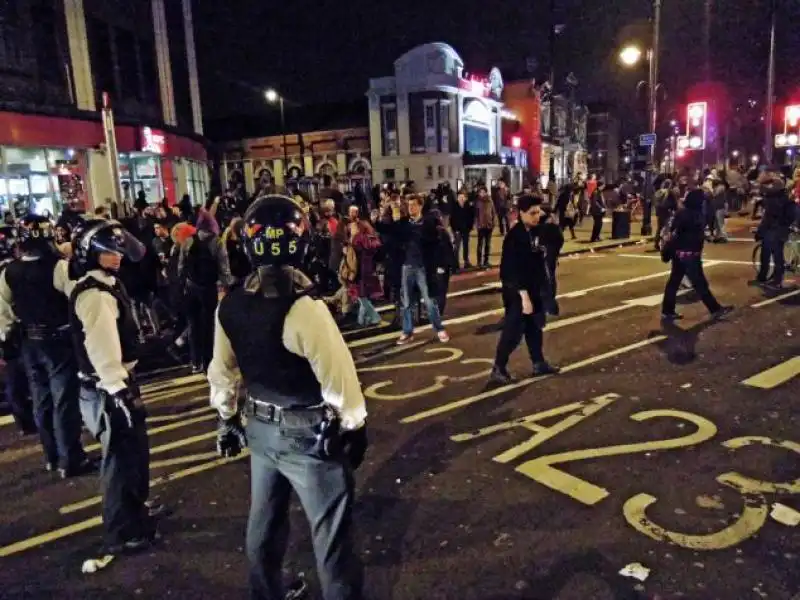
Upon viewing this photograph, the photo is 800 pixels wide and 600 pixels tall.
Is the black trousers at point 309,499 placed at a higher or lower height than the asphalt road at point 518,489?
higher

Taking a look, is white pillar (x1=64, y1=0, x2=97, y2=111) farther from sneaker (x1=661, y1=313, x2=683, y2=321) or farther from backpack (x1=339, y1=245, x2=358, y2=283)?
sneaker (x1=661, y1=313, x2=683, y2=321)

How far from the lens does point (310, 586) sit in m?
3.39

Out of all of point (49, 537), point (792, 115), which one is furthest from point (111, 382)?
point (792, 115)

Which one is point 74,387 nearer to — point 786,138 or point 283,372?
point 283,372

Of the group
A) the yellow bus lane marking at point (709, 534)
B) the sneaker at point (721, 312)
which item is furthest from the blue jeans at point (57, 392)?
the sneaker at point (721, 312)

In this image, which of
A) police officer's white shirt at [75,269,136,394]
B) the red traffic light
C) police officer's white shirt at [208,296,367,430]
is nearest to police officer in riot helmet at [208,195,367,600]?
police officer's white shirt at [208,296,367,430]

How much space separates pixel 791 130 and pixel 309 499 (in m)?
36.7

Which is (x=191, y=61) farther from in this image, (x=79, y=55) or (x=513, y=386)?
(x=513, y=386)

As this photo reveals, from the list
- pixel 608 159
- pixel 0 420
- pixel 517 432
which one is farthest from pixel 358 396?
pixel 608 159

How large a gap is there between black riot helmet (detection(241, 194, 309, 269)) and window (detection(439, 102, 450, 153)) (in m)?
45.1

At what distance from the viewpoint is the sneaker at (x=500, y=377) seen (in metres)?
6.59

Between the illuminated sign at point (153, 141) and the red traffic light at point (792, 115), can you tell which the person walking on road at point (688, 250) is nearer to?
the illuminated sign at point (153, 141)

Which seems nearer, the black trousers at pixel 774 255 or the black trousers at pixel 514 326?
the black trousers at pixel 514 326

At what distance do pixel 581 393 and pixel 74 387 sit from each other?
14.5 ft
